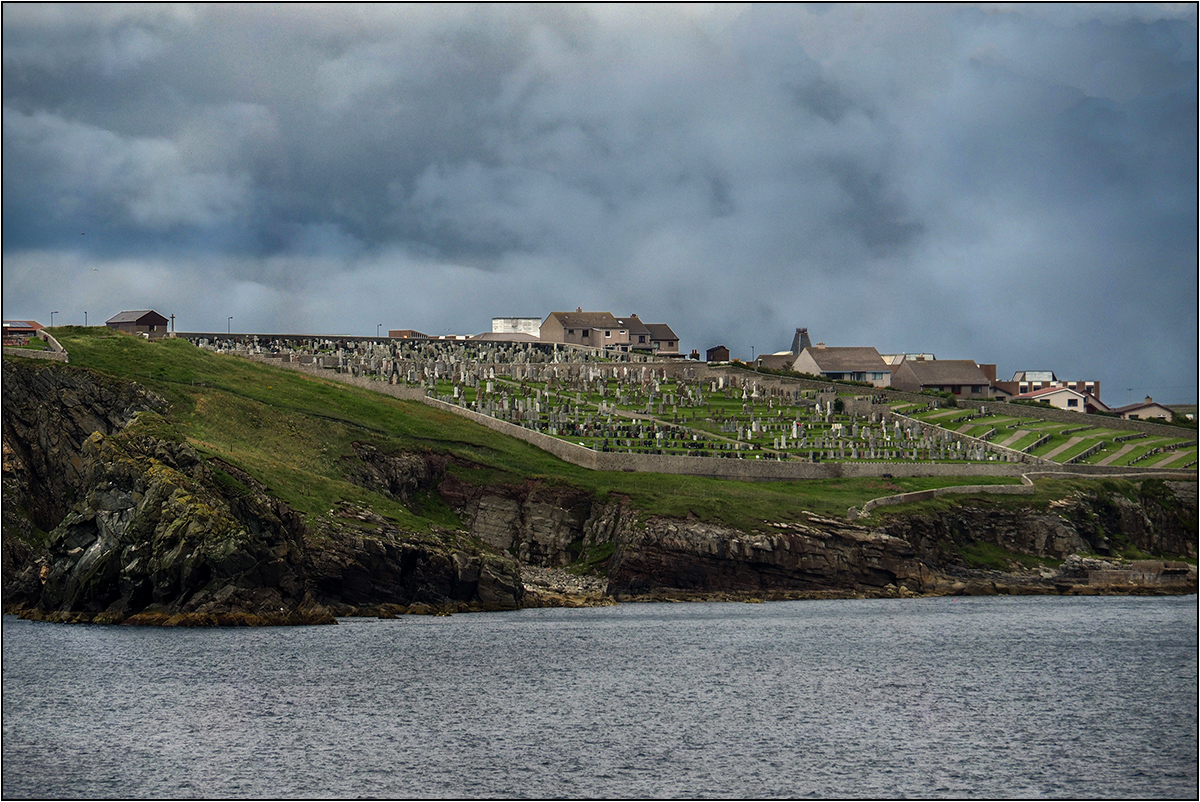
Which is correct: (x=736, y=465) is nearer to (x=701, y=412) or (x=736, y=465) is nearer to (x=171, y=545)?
(x=701, y=412)

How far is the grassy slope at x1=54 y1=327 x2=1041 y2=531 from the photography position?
351 feet

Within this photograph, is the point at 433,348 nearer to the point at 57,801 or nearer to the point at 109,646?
the point at 109,646

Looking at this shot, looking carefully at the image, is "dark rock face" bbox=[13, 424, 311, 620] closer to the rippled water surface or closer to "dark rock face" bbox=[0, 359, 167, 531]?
the rippled water surface

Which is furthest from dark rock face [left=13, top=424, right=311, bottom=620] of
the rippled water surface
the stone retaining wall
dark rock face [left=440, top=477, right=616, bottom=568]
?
the stone retaining wall

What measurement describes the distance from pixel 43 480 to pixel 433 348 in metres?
82.7

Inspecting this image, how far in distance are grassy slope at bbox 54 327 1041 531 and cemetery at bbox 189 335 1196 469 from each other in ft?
21.0

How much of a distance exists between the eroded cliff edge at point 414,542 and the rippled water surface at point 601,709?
5.09 metres

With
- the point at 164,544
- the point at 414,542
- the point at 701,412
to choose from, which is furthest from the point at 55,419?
the point at 701,412

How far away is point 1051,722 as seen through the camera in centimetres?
5925

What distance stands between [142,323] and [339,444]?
208ft

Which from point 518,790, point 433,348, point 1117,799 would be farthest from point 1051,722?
point 433,348

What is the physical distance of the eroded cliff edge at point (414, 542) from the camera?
86.4 meters

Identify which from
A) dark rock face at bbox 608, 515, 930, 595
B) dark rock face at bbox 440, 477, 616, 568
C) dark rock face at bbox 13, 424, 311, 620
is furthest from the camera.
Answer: dark rock face at bbox 440, 477, 616, 568

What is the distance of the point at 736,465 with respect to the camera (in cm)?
12594
